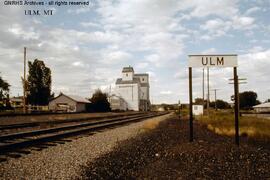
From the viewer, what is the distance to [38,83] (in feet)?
240

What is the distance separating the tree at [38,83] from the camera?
69.4 metres

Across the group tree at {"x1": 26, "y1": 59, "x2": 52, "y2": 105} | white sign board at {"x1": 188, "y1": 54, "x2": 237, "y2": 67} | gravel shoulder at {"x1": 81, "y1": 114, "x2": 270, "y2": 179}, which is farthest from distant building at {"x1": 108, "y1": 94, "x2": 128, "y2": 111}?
gravel shoulder at {"x1": 81, "y1": 114, "x2": 270, "y2": 179}

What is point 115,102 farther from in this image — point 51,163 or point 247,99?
point 51,163

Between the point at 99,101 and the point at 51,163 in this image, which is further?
the point at 99,101

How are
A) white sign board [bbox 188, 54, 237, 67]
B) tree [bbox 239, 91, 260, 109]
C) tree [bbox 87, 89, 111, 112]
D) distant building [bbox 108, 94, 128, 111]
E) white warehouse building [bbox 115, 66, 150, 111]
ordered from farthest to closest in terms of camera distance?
1. tree [bbox 239, 91, 260, 109]
2. white warehouse building [bbox 115, 66, 150, 111]
3. distant building [bbox 108, 94, 128, 111]
4. tree [bbox 87, 89, 111, 112]
5. white sign board [bbox 188, 54, 237, 67]

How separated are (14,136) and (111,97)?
93.6m

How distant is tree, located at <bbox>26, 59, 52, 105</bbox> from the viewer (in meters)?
69.4

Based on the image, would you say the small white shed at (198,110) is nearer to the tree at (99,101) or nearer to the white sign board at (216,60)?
the tree at (99,101)

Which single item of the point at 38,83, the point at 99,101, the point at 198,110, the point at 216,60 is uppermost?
the point at 38,83

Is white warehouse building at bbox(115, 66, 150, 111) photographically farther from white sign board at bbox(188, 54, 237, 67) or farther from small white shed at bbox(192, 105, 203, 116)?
white sign board at bbox(188, 54, 237, 67)

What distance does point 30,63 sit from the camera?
76.3 meters

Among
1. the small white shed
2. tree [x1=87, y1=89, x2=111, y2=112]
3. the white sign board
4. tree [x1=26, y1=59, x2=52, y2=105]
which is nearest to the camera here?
the white sign board

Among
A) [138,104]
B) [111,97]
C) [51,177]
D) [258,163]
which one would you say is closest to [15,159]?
[51,177]

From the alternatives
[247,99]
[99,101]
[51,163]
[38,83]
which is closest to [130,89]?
[99,101]
